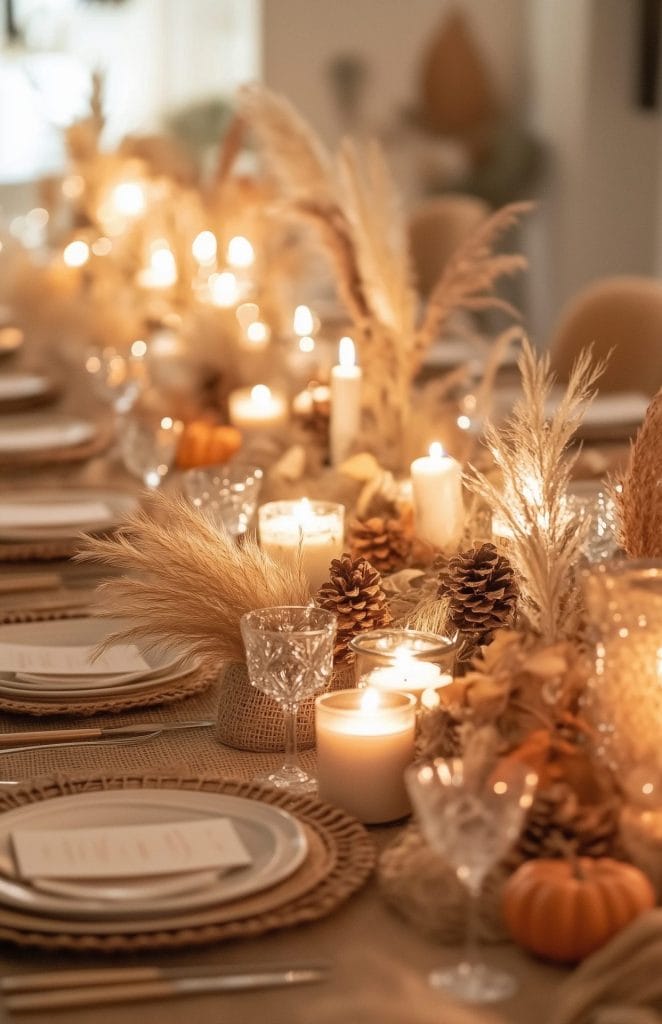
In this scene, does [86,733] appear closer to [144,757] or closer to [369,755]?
[144,757]

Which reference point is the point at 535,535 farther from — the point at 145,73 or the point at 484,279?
the point at 145,73

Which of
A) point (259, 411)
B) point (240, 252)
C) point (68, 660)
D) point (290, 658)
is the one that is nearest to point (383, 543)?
point (68, 660)

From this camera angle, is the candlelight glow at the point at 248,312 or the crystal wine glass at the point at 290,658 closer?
the crystal wine glass at the point at 290,658

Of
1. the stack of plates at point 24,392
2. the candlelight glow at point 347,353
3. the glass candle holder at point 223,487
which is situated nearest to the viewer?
the glass candle holder at point 223,487

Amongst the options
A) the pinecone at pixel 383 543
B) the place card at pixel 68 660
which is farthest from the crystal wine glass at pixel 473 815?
the pinecone at pixel 383 543

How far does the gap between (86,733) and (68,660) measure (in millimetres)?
169

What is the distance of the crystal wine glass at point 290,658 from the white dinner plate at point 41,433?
129cm

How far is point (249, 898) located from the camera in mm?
921

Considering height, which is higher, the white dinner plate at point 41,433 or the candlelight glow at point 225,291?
the candlelight glow at point 225,291

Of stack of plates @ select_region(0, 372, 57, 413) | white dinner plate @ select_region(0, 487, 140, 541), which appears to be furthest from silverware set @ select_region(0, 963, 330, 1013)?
stack of plates @ select_region(0, 372, 57, 413)

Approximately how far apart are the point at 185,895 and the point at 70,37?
21.7 feet

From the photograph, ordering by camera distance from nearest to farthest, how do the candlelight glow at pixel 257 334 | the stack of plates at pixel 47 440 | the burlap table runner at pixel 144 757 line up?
the burlap table runner at pixel 144 757, the stack of plates at pixel 47 440, the candlelight glow at pixel 257 334

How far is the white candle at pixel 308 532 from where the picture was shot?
4.55ft

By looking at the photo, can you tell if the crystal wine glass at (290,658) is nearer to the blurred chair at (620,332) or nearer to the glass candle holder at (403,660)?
the glass candle holder at (403,660)
